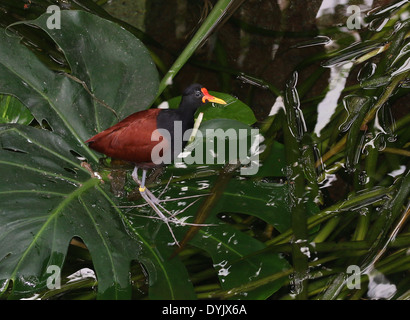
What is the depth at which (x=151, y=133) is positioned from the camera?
867mm

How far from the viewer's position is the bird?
867 mm

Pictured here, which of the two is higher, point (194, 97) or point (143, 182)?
point (194, 97)

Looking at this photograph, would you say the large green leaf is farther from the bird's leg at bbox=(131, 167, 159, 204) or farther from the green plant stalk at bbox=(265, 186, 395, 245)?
the green plant stalk at bbox=(265, 186, 395, 245)

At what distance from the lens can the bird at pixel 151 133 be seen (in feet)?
2.84

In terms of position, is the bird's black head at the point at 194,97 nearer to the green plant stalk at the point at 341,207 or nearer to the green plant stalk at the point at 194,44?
the green plant stalk at the point at 194,44

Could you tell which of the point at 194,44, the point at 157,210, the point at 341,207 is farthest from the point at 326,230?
the point at 194,44

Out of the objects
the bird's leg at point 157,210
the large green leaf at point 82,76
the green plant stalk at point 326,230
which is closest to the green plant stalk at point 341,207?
the green plant stalk at point 326,230

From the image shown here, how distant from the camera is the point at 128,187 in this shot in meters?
0.95

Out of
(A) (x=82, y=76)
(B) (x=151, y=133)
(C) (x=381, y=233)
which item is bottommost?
(C) (x=381, y=233)

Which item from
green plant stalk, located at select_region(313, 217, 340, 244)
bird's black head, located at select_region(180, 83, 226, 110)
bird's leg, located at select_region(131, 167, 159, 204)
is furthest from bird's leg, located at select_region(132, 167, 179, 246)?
green plant stalk, located at select_region(313, 217, 340, 244)

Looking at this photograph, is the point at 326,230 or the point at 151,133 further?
the point at 326,230

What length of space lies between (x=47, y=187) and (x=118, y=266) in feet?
0.54

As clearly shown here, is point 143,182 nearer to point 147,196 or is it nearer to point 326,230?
point 147,196

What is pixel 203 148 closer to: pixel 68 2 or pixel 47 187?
pixel 47 187
